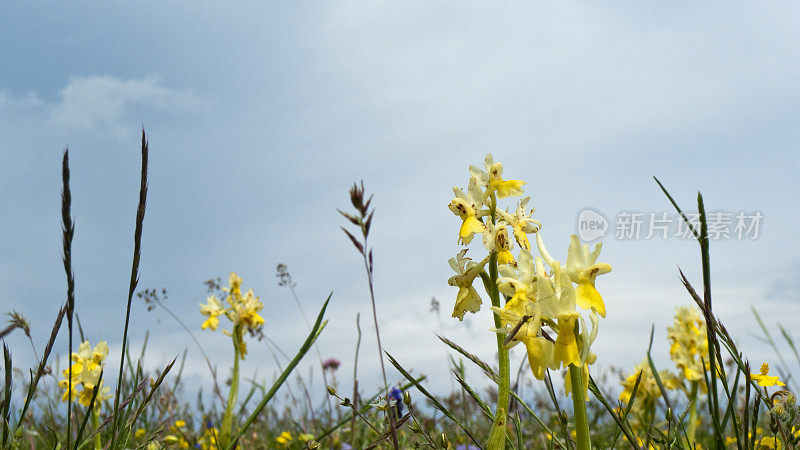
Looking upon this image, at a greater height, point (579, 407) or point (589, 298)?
point (589, 298)

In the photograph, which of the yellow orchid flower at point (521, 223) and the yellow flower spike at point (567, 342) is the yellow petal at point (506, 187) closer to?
the yellow orchid flower at point (521, 223)

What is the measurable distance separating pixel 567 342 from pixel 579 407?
0.51ft

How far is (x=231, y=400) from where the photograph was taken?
466cm

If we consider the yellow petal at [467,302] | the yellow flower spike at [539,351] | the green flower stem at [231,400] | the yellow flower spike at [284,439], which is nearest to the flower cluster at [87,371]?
the green flower stem at [231,400]

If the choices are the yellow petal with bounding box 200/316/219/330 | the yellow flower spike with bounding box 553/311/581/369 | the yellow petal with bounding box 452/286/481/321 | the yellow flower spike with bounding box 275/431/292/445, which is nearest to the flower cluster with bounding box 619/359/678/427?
the yellow flower spike with bounding box 275/431/292/445

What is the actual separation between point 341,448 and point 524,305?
2956 millimetres

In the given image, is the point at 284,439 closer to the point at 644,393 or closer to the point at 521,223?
the point at 644,393

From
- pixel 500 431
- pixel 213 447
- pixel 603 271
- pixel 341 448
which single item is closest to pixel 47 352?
pixel 500 431

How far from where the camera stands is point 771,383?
2596 mm

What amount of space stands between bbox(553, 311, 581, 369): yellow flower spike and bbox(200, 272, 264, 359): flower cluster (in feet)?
12.7

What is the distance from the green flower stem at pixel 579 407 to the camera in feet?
4.99

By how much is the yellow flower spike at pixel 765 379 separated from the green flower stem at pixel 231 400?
313 cm

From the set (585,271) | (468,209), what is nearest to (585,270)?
(585,271)

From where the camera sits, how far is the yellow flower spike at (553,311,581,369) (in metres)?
1.54
